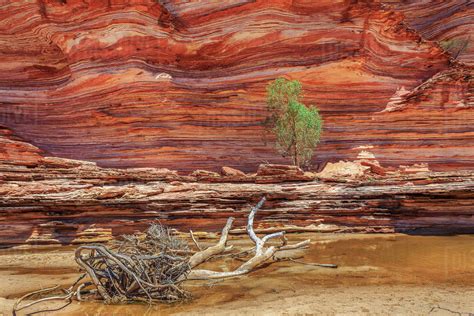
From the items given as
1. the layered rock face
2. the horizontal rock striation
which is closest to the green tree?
the layered rock face

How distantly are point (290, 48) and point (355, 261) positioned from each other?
16991 millimetres

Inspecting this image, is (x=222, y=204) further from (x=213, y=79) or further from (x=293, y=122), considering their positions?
(x=213, y=79)

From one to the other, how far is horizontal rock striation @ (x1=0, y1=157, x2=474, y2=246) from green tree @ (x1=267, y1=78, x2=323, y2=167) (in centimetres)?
644

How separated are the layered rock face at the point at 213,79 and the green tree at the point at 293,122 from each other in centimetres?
143

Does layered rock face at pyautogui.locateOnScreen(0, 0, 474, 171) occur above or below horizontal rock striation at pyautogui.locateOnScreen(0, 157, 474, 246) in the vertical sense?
above

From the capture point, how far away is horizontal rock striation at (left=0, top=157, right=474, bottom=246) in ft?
39.0

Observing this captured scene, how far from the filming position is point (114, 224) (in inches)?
492

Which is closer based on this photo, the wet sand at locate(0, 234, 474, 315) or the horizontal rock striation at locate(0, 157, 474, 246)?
the wet sand at locate(0, 234, 474, 315)

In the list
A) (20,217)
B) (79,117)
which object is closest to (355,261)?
(20,217)

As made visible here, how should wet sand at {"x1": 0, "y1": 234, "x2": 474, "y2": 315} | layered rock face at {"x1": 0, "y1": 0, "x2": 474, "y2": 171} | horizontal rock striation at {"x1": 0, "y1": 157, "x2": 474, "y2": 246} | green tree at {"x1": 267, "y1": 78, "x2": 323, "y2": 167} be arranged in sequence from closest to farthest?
1. wet sand at {"x1": 0, "y1": 234, "x2": 474, "y2": 315}
2. horizontal rock striation at {"x1": 0, "y1": 157, "x2": 474, "y2": 246}
3. green tree at {"x1": 267, "y1": 78, "x2": 323, "y2": 167}
4. layered rock face at {"x1": 0, "y1": 0, "x2": 474, "y2": 171}

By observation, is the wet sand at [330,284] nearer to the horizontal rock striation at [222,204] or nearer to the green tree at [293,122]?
the horizontal rock striation at [222,204]

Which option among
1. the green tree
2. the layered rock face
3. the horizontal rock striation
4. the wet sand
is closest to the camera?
the wet sand

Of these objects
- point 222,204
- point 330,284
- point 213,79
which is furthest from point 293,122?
point 330,284

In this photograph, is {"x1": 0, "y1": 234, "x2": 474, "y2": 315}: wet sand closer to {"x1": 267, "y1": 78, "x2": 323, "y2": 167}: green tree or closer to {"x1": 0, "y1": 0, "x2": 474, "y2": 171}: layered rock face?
{"x1": 267, "y1": 78, "x2": 323, "y2": 167}: green tree
